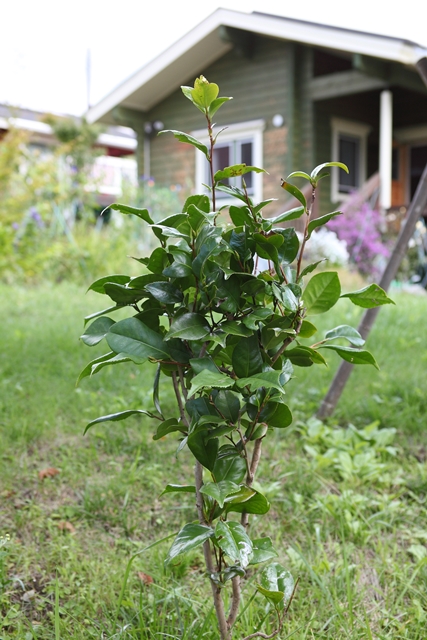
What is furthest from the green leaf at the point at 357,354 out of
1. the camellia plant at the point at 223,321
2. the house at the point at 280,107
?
the house at the point at 280,107

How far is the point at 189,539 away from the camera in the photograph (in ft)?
3.93

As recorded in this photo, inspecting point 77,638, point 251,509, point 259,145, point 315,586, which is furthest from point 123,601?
point 259,145

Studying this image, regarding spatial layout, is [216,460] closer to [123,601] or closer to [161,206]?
[123,601]

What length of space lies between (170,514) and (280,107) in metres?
10.7

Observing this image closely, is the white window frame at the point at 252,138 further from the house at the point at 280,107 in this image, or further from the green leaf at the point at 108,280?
the green leaf at the point at 108,280

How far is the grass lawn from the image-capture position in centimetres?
169

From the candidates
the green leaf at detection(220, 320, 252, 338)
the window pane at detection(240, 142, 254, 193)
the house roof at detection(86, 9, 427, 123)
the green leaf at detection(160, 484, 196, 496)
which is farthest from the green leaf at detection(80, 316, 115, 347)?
the window pane at detection(240, 142, 254, 193)

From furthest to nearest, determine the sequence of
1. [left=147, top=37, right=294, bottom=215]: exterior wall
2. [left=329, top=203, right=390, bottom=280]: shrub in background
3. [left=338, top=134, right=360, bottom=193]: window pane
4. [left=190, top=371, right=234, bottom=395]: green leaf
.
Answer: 1. [left=338, top=134, right=360, bottom=193]: window pane
2. [left=147, top=37, right=294, bottom=215]: exterior wall
3. [left=329, top=203, right=390, bottom=280]: shrub in background
4. [left=190, top=371, right=234, bottom=395]: green leaf

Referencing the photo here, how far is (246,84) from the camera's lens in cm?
1236

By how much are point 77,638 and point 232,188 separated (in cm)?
115

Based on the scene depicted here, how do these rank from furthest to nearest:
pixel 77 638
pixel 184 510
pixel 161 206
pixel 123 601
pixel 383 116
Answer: pixel 161 206, pixel 383 116, pixel 184 510, pixel 123 601, pixel 77 638

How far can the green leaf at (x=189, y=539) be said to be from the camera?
45.7 inches

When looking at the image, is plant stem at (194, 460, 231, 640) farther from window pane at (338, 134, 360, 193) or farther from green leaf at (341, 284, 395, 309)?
window pane at (338, 134, 360, 193)

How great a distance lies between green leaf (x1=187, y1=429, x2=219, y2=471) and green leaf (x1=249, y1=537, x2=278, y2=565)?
22 centimetres
